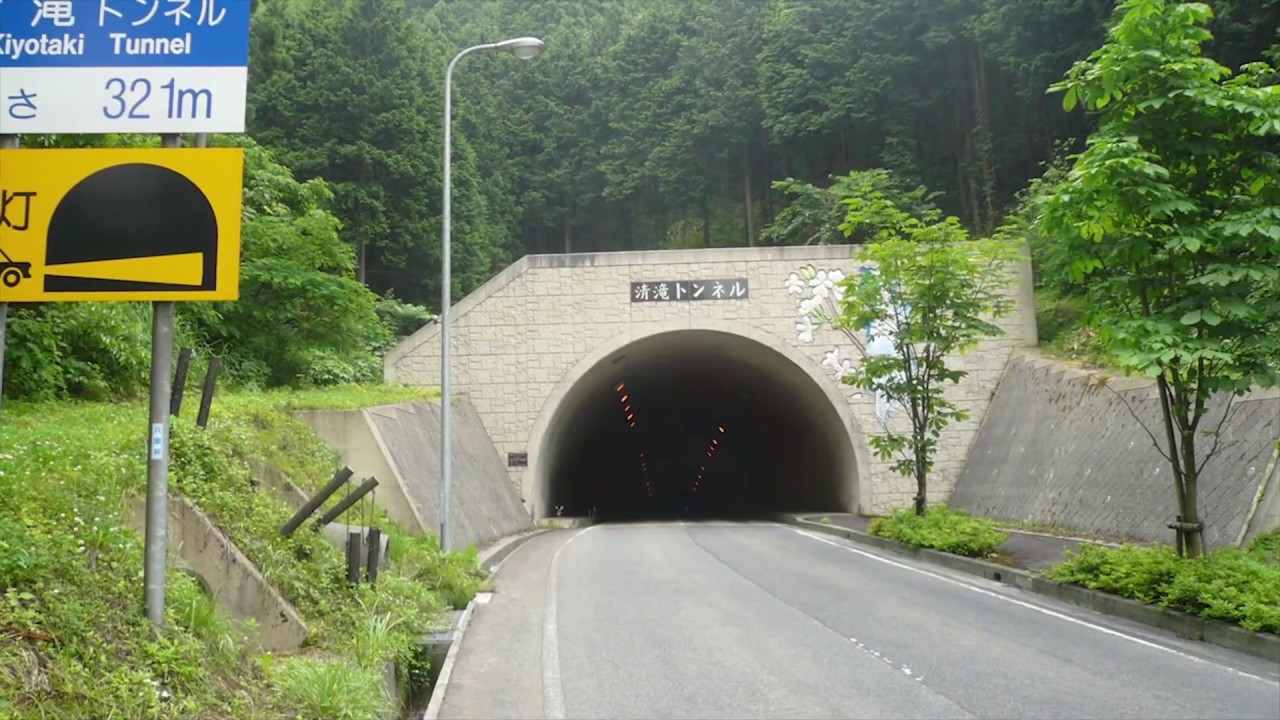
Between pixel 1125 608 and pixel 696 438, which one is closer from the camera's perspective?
pixel 1125 608

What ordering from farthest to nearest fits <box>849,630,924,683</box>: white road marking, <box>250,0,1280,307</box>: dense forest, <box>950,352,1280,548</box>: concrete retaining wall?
<box>250,0,1280,307</box>: dense forest < <box>950,352,1280,548</box>: concrete retaining wall < <box>849,630,924,683</box>: white road marking

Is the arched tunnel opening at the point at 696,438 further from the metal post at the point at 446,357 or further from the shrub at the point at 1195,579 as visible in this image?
the shrub at the point at 1195,579

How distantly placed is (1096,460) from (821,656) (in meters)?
10.3

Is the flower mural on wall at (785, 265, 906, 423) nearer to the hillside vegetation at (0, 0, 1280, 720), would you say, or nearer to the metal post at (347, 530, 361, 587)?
the hillside vegetation at (0, 0, 1280, 720)

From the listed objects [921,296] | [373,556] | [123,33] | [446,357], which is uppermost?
[921,296]

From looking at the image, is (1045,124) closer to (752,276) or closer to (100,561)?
(752,276)

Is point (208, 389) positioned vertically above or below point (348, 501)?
above

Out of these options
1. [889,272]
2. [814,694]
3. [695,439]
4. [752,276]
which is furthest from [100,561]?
[695,439]

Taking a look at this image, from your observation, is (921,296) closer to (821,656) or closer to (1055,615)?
(1055,615)

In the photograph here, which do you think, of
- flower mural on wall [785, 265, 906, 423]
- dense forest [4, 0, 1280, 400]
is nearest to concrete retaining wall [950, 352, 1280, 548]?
Answer: dense forest [4, 0, 1280, 400]

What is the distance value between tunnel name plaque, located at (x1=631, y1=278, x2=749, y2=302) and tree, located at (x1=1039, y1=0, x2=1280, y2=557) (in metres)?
14.2

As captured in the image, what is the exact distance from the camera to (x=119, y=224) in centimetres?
423

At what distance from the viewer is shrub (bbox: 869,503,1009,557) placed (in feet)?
42.5

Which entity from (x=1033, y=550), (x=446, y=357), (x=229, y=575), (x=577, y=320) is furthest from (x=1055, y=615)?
(x=577, y=320)
